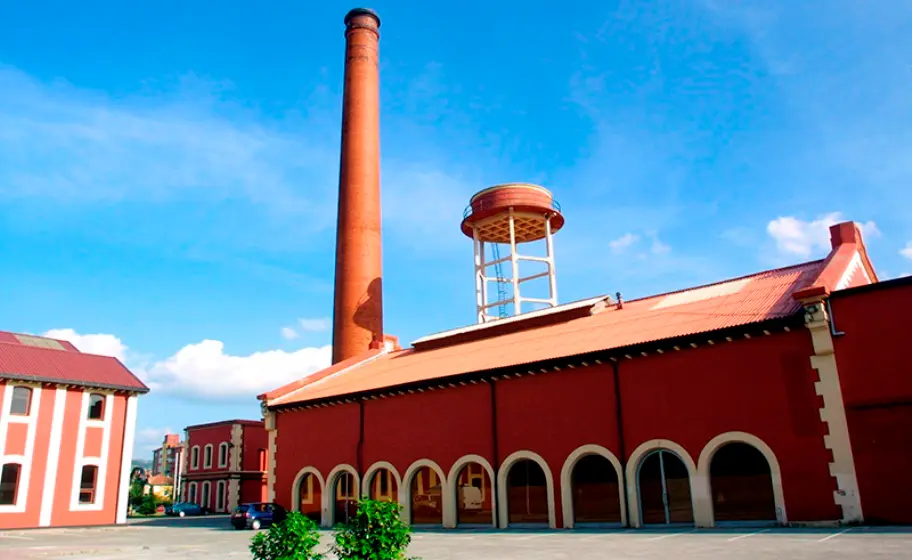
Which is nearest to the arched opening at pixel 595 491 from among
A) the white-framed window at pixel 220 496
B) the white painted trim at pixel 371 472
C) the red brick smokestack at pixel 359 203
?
the white painted trim at pixel 371 472

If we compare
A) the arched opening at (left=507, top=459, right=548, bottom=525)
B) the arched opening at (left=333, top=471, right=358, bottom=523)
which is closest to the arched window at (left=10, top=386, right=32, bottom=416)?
the arched opening at (left=333, top=471, right=358, bottom=523)

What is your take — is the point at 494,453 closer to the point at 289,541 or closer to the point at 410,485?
the point at 410,485

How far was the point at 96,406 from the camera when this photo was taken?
35000 mm

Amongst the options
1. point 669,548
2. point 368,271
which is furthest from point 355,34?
point 669,548

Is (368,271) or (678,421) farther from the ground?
(368,271)

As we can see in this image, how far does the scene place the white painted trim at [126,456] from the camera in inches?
1366

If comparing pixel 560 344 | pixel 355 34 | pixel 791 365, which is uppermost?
pixel 355 34

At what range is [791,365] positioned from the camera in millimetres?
17031

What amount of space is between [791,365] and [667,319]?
15.9ft

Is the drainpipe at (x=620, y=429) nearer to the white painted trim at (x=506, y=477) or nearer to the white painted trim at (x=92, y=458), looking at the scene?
the white painted trim at (x=506, y=477)

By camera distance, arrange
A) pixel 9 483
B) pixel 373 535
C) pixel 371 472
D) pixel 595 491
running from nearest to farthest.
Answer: pixel 373 535, pixel 595 491, pixel 371 472, pixel 9 483

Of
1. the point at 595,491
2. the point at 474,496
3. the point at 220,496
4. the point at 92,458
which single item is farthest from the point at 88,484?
the point at 595,491

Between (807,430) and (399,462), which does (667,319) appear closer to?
(807,430)

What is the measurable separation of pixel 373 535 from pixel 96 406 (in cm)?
3155
